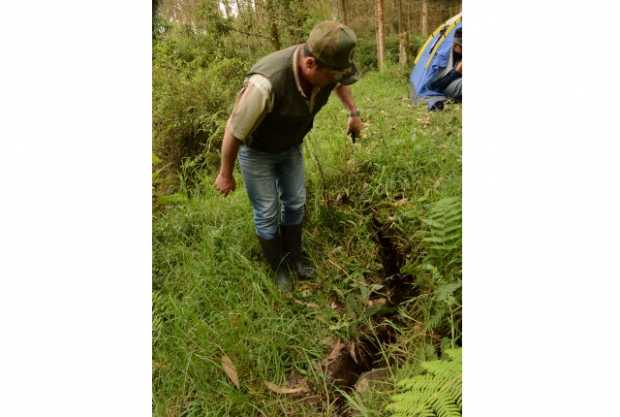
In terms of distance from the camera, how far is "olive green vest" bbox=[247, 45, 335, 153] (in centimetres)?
116

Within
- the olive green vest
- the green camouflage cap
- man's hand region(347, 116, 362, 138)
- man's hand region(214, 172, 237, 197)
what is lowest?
man's hand region(214, 172, 237, 197)

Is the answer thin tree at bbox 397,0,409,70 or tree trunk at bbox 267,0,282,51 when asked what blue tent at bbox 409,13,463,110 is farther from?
tree trunk at bbox 267,0,282,51

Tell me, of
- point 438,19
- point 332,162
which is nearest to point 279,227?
point 332,162

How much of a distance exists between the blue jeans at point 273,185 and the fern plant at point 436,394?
2.67 ft

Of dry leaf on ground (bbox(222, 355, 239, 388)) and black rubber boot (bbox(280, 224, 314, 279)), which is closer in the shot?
dry leaf on ground (bbox(222, 355, 239, 388))

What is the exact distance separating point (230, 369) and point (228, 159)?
0.65m

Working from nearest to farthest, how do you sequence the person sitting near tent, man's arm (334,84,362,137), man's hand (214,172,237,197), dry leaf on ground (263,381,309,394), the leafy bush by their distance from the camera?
1. dry leaf on ground (263,381,309,394)
2. man's hand (214,172,237,197)
3. the leafy bush
4. man's arm (334,84,362,137)
5. the person sitting near tent

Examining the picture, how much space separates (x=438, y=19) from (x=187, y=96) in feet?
3.58

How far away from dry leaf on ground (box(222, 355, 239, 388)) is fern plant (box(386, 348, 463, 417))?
0.52m

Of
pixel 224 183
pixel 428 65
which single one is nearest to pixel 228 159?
pixel 224 183

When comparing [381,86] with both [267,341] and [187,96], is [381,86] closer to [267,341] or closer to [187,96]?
[187,96]

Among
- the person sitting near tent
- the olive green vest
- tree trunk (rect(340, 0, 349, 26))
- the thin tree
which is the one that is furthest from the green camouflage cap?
the person sitting near tent

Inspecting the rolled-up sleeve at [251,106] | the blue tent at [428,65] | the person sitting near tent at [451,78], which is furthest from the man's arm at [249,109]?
the blue tent at [428,65]

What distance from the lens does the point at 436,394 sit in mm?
782
